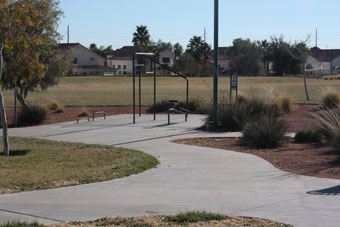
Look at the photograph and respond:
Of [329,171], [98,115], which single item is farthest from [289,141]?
[98,115]

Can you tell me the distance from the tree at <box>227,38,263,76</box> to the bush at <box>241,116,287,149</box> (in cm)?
8260

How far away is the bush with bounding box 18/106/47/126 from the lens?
2352 centimetres

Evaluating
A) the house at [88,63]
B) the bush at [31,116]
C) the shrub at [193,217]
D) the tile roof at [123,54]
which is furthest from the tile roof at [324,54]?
the shrub at [193,217]

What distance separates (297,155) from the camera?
12938mm

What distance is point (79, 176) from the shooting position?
10.5 metres

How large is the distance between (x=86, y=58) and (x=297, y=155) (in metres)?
93.8

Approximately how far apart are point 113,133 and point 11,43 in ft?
18.4

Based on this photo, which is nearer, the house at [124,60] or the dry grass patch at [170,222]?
the dry grass patch at [170,222]

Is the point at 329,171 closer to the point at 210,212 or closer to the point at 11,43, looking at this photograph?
the point at 210,212

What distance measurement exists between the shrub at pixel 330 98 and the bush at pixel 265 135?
411 inches

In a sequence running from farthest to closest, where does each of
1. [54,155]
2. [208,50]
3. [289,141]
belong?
1. [208,50]
2. [289,141]
3. [54,155]

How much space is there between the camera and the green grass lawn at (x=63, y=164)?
9.94 metres

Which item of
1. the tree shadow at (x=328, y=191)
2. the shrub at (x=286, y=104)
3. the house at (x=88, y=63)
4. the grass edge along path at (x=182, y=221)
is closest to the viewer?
the grass edge along path at (x=182, y=221)

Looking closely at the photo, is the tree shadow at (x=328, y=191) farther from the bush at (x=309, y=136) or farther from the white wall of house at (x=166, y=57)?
the white wall of house at (x=166, y=57)
